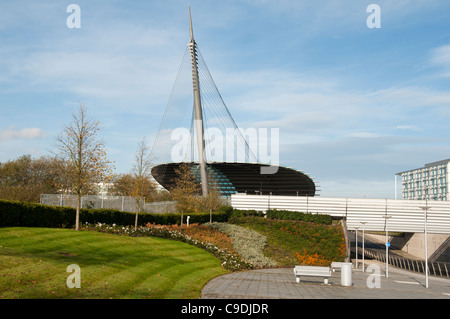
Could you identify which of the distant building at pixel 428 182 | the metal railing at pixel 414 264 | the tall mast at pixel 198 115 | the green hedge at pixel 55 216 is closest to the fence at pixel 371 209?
the metal railing at pixel 414 264

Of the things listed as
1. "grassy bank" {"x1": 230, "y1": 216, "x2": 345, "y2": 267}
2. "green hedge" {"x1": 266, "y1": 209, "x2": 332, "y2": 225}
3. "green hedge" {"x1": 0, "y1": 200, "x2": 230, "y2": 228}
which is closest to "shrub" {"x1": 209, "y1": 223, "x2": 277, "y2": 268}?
"grassy bank" {"x1": 230, "y1": 216, "x2": 345, "y2": 267}

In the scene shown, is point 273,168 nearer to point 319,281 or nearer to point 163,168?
point 163,168

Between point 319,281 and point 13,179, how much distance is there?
2369 inches

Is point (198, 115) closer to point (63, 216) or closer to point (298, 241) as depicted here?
point (298, 241)

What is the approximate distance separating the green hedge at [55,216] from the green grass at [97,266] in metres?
1.34

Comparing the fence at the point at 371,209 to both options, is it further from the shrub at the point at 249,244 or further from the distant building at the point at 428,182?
the distant building at the point at 428,182

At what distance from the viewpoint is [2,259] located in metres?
13.6

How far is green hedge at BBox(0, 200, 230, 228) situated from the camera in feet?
69.7

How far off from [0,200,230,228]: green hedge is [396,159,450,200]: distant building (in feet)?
415

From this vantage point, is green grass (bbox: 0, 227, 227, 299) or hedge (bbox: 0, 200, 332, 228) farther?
hedge (bbox: 0, 200, 332, 228)

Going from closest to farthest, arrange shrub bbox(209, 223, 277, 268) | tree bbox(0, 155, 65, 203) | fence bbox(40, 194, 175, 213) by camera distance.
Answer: shrub bbox(209, 223, 277, 268), fence bbox(40, 194, 175, 213), tree bbox(0, 155, 65, 203)

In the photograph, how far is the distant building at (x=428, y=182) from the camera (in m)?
140

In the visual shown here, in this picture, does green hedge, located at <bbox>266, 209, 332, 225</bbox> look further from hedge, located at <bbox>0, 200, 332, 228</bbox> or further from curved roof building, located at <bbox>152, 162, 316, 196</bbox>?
curved roof building, located at <bbox>152, 162, 316, 196</bbox>
